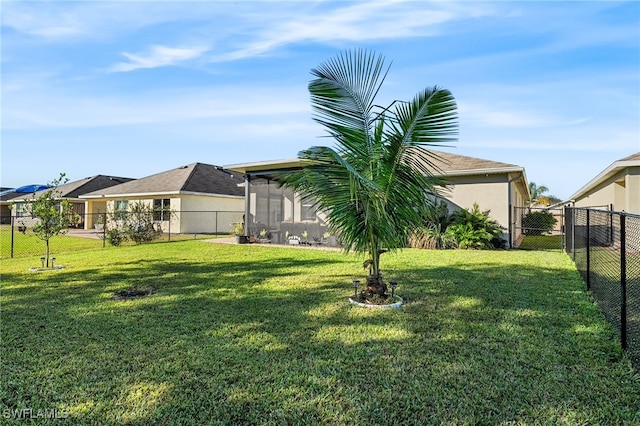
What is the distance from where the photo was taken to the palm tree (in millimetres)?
4770

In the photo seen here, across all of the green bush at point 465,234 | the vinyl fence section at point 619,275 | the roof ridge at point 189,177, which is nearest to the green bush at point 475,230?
the green bush at point 465,234

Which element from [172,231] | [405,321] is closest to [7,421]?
[405,321]

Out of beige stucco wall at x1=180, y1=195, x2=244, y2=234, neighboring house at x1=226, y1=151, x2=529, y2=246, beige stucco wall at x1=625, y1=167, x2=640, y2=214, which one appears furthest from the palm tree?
beige stucco wall at x1=180, y1=195, x2=244, y2=234

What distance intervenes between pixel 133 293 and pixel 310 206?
6.59 m

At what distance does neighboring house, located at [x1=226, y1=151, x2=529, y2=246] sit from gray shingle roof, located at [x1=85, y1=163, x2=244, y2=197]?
248 inches

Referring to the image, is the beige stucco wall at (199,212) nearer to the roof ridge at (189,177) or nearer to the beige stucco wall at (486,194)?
the roof ridge at (189,177)

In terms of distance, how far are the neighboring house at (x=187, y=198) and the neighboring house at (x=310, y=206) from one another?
419 centimetres

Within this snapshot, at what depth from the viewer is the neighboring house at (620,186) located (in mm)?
11022

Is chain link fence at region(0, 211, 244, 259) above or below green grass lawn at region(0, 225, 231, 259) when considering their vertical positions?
above

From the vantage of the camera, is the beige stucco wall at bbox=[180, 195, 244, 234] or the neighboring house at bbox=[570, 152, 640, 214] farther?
the beige stucco wall at bbox=[180, 195, 244, 234]

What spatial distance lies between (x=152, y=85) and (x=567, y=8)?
34.0 feet

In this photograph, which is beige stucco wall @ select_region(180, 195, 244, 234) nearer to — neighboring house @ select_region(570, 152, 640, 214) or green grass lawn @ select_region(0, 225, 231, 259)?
green grass lawn @ select_region(0, 225, 231, 259)

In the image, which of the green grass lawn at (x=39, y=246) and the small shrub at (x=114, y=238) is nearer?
the green grass lawn at (x=39, y=246)

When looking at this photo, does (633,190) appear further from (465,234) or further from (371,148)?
(371,148)
